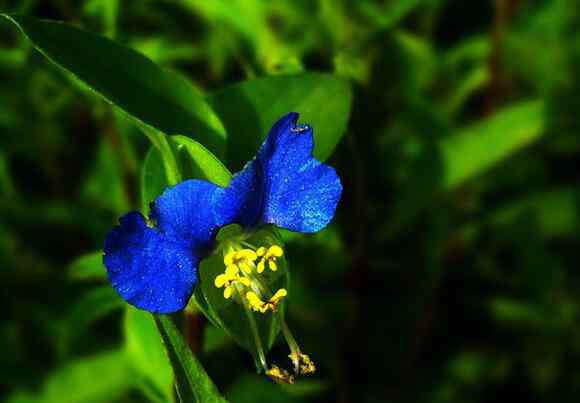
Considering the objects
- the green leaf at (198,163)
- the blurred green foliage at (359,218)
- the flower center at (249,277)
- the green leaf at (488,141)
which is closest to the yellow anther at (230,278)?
the flower center at (249,277)

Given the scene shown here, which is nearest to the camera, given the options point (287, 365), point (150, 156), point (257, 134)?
point (150, 156)

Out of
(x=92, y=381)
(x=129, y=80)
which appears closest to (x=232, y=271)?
(x=129, y=80)

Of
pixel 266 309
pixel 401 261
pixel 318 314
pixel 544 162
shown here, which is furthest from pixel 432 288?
pixel 266 309

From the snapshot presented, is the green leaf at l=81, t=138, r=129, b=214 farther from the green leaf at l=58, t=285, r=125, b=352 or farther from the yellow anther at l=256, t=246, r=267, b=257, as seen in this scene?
the yellow anther at l=256, t=246, r=267, b=257

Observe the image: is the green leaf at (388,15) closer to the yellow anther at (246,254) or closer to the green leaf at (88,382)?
the green leaf at (88,382)

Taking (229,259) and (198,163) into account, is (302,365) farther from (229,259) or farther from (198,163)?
(198,163)

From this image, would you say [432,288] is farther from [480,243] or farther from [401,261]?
[480,243]

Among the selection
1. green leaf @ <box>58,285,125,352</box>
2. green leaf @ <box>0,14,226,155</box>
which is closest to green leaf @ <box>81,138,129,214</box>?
green leaf @ <box>58,285,125,352</box>
